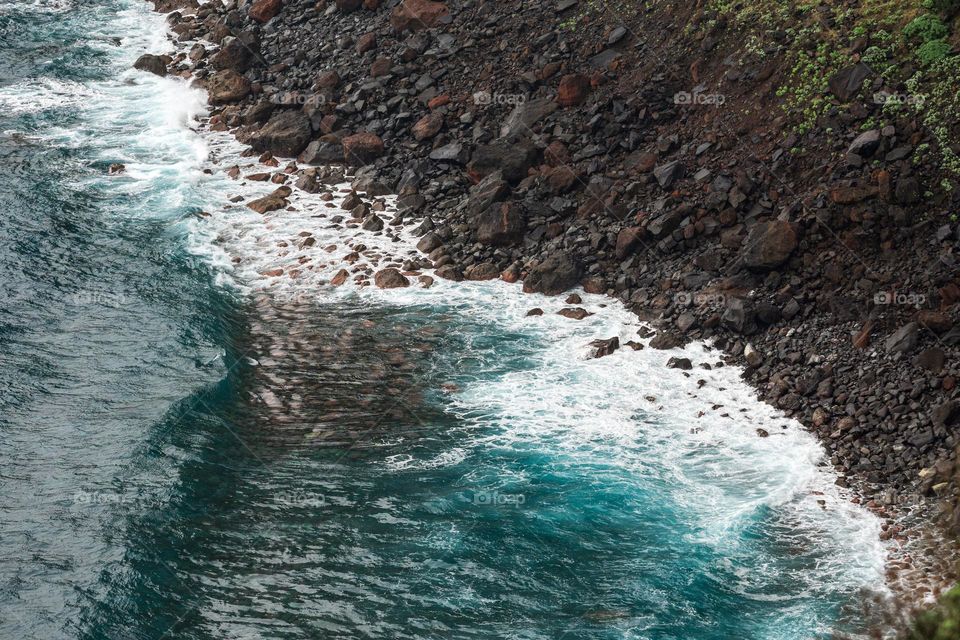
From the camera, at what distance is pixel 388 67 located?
29.3 meters

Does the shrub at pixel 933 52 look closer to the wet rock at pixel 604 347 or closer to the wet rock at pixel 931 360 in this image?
the wet rock at pixel 931 360

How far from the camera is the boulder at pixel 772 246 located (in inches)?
800

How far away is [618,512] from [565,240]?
856cm

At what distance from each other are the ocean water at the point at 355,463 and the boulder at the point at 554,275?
32 centimetres

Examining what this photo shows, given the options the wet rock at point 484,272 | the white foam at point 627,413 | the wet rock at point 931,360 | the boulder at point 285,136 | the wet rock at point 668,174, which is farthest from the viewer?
the boulder at point 285,136

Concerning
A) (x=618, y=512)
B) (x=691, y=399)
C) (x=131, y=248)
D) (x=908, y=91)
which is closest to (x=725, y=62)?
(x=908, y=91)

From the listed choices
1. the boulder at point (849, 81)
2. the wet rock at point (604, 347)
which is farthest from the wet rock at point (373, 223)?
the boulder at point (849, 81)

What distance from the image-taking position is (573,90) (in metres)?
25.7

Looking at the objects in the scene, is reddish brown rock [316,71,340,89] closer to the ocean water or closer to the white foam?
the ocean water

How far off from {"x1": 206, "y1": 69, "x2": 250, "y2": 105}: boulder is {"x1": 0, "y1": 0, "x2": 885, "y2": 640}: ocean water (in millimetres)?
6754

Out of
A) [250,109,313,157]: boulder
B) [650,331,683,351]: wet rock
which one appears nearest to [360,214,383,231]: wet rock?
[250,109,313,157]: boulder

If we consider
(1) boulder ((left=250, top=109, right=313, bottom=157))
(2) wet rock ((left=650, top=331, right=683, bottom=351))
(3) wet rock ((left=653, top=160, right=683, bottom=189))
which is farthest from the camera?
(1) boulder ((left=250, top=109, right=313, bottom=157))

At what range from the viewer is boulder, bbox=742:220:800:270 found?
20328 millimetres

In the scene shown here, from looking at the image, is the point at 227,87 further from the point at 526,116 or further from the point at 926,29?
the point at 926,29
